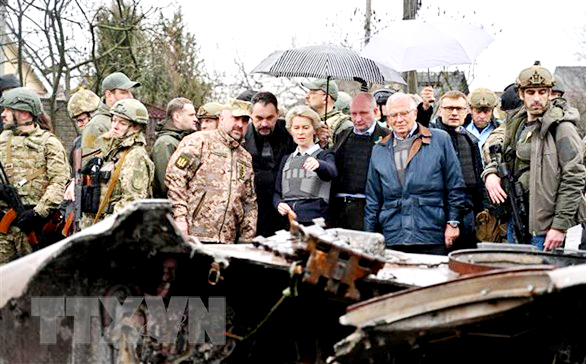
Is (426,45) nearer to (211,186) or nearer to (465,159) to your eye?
(465,159)

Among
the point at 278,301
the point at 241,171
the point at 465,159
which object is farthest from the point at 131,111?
the point at 278,301

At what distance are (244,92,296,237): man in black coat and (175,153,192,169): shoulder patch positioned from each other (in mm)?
689

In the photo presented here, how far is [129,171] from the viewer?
7.23 m

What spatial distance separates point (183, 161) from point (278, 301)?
10.0 feet

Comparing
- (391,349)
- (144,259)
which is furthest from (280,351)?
(391,349)

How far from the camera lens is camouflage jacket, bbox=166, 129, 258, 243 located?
7.20 meters

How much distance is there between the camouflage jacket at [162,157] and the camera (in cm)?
786

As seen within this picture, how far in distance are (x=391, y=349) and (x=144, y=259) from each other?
120cm

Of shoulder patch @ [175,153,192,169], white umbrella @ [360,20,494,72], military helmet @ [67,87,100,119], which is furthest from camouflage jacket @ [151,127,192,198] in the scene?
white umbrella @ [360,20,494,72]

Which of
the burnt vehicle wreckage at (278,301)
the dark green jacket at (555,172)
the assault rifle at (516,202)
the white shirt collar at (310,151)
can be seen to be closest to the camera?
the burnt vehicle wreckage at (278,301)

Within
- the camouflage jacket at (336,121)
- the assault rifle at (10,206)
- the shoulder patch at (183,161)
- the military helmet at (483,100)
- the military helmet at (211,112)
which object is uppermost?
the military helmet at (483,100)

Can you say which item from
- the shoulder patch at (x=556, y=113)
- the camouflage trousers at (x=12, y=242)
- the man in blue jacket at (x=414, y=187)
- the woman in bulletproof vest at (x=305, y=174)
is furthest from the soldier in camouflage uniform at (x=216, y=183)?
the shoulder patch at (x=556, y=113)

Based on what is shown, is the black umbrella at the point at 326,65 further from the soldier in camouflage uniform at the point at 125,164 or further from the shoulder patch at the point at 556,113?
the shoulder patch at the point at 556,113

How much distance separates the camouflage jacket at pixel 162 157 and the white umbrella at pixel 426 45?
1.97 meters
